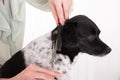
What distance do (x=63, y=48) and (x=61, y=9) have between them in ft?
0.28

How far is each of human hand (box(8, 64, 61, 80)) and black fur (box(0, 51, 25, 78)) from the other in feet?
0.07

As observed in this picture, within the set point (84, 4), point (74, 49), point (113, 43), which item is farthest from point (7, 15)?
point (113, 43)

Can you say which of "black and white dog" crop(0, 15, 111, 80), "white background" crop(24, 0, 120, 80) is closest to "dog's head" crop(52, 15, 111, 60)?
"black and white dog" crop(0, 15, 111, 80)

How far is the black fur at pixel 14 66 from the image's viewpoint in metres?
0.61

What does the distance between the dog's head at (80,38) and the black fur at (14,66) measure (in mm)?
97

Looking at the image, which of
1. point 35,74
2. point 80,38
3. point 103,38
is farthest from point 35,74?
point 103,38

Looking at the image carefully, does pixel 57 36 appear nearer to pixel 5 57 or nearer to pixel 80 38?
pixel 80 38

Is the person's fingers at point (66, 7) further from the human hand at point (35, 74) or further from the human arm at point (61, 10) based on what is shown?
the human hand at point (35, 74)

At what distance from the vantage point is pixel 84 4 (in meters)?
0.95

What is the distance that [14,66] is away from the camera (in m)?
0.62

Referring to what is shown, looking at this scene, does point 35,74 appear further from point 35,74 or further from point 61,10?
point 61,10

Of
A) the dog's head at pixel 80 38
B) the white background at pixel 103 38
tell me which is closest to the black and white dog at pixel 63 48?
the dog's head at pixel 80 38

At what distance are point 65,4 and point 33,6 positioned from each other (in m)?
0.25

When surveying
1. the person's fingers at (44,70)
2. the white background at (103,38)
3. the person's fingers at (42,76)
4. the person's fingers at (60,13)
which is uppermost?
the person's fingers at (60,13)
